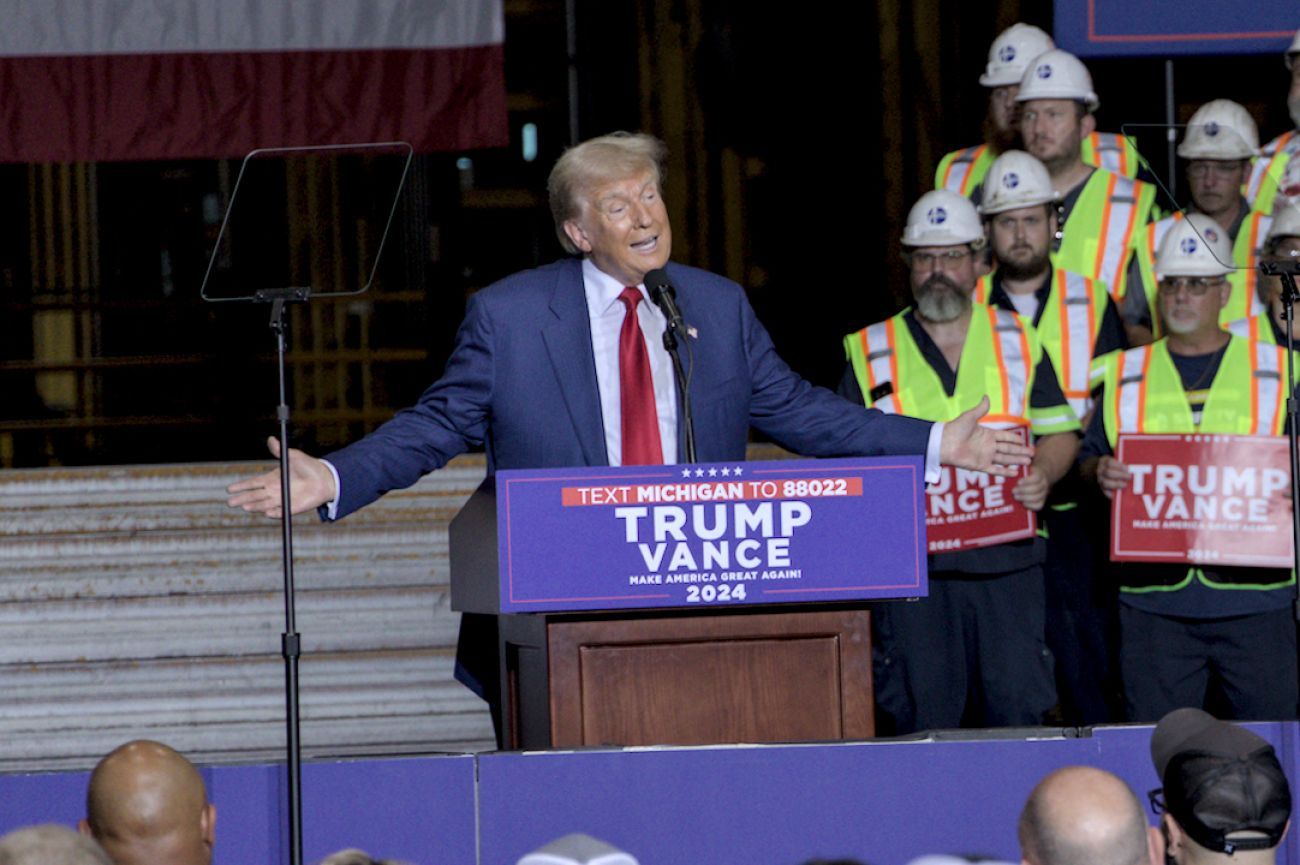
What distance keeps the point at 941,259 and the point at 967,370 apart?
394 mm

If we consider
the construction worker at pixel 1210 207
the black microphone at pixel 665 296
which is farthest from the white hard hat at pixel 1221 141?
the black microphone at pixel 665 296

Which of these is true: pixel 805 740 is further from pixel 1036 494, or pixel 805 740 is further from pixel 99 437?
pixel 99 437

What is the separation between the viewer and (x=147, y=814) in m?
3.12

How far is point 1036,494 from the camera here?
19.3 ft

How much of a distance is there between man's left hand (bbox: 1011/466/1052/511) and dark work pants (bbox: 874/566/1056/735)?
256 mm

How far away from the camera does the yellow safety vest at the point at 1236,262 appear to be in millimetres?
6746

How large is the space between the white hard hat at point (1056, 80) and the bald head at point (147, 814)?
4641 millimetres

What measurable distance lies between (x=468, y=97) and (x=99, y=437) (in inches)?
175

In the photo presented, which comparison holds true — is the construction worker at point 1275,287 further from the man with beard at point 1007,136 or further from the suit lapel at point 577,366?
the suit lapel at point 577,366

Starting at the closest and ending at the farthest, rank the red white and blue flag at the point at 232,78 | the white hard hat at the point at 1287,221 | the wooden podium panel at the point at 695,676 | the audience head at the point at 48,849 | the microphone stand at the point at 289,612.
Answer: the audience head at the point at 48,849
the microphone stand at the point at 289,612
the wooden podium panel at the point at 695,676
the white hard hat at the point at 1287,221
the red white and blue flag at the point at 232,78

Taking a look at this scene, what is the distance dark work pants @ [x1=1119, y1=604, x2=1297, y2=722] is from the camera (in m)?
5.96

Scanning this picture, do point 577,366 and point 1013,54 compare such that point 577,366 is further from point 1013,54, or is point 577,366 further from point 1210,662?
point 1013,54

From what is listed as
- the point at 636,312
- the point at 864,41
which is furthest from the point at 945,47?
the point at 636,312

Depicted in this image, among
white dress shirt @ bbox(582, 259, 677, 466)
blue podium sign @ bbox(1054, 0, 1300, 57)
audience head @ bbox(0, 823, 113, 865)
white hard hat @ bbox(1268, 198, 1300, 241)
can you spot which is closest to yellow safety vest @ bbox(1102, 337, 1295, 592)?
white hard hat @ bbox(1268, 198, 1300, 241)
